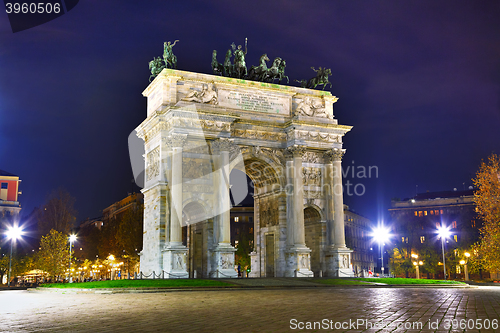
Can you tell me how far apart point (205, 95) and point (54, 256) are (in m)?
31.9

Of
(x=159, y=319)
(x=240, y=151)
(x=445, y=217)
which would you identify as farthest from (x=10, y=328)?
(x=445, y=217)

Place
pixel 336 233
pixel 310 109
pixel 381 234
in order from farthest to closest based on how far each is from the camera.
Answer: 1. pixel 381 234
2. pixel 310 109
3. pixel 336 233

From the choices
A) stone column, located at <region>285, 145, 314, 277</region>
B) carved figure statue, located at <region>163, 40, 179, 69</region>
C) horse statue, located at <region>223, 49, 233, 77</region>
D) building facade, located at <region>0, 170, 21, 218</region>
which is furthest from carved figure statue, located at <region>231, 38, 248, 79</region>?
building facade, located at <region>0, 170, 21, 218</region>

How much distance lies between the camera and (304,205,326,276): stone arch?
47656 mm

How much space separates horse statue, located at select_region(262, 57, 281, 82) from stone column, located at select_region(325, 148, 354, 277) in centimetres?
885

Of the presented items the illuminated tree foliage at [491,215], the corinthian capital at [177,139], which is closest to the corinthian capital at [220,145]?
the corinthian capital at [177,139]

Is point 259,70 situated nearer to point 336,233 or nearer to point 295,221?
point 295,221

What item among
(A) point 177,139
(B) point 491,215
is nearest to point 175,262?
(A) point 177,139

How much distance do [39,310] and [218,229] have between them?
85.0 feet

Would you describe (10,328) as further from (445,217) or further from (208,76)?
(445,217)

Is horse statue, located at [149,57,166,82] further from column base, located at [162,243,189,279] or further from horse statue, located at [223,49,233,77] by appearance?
column base, located at [162,243,189,279]

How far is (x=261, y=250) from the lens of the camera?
160 ft

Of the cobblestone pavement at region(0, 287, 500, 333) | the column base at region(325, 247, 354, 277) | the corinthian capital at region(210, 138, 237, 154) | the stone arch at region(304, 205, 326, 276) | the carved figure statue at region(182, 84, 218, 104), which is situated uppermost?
the carved figure statue at region(182, 84, 218, 104)

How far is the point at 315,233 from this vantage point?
48719 mm
